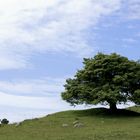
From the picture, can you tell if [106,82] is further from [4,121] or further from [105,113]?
[4,121]

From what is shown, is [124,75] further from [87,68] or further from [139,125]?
[139,125]

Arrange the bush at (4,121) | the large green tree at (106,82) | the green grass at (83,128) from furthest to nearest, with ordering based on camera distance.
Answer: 1. the bush at (4,121)
2. the large green tree at (106,82)
3. the green grass at (83,128)

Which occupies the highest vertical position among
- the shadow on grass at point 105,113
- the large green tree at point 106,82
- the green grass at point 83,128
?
the large green tree at point 106,82

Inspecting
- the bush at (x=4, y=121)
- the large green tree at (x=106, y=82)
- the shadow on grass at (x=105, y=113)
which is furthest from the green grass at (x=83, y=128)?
the bush at (x=4, y=121)

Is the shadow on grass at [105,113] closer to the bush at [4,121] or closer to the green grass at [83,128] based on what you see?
the green grass at [83,128]

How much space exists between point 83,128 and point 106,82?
1661cm

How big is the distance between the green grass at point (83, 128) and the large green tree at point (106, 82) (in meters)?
2.18

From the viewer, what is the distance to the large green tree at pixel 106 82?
209 feet

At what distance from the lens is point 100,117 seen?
2457 inches

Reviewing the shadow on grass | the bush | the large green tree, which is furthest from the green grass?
the bush

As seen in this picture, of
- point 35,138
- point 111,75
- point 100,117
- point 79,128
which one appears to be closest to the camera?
point 35,138

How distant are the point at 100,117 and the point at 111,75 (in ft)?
23.5

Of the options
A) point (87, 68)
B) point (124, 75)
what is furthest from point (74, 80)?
point (124, 75)

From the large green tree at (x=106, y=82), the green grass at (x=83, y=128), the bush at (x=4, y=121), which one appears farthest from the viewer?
the bush at (x=4, y=121)
